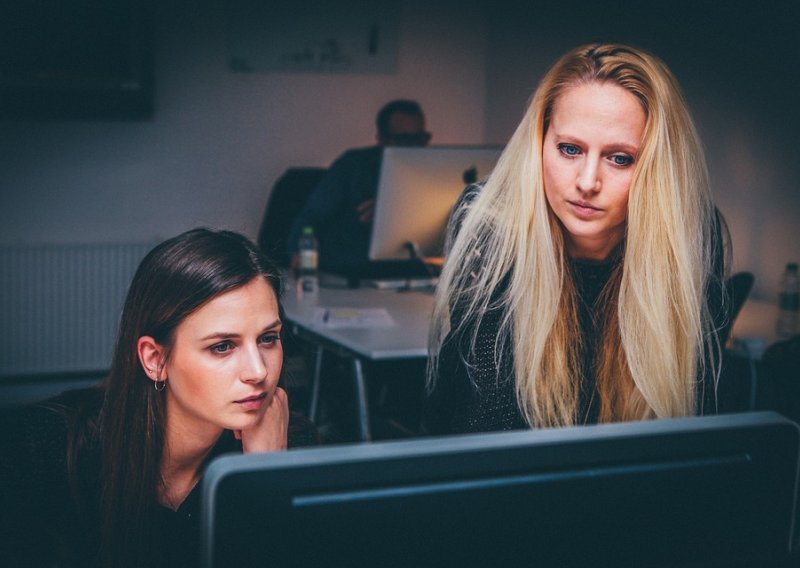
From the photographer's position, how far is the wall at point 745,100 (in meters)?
3.38

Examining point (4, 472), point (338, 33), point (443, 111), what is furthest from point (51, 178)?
point (4, 472)

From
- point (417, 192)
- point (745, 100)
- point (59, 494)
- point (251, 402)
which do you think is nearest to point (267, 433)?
point (251, 402)

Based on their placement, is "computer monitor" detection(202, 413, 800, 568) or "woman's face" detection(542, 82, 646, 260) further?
"woman's face" detection(542, 82, 646, 260)

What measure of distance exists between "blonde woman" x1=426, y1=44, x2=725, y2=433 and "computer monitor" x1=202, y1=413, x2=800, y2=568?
0.53 m

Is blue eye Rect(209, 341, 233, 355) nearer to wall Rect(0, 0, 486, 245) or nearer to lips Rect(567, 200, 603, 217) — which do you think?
lips Rect(567, 200, 603, 217)

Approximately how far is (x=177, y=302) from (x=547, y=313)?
1.59 ft

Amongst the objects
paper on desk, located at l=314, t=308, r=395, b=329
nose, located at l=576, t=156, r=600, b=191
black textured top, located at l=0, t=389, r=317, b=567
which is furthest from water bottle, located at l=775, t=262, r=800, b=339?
black textured top, located at l=0, t=389, r=317, b=567

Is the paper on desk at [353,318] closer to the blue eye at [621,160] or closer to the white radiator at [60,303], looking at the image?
the blue eye at [621,160]

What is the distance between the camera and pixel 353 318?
2.84m

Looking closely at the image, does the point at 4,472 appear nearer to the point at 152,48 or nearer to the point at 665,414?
the point at 665,414

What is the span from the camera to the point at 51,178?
4754mm

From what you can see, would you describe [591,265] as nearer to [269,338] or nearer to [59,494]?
[269,338]

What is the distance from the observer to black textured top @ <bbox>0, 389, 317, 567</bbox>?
47.8 inches

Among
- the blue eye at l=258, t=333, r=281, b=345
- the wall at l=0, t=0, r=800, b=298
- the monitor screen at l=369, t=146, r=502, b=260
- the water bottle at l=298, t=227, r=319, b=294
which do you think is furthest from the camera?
the wall at l=0, t=0, r=800, b=298
